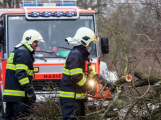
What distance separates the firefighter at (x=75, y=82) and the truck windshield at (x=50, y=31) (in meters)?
2.58

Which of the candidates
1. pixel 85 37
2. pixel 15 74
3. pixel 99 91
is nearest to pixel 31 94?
pixel 15 74

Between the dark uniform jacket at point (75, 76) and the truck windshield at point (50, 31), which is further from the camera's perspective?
the truck windshield at point (50, 31)

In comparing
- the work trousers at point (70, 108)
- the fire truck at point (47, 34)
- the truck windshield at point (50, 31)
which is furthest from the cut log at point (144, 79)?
the truck windshield at point (50, 31)

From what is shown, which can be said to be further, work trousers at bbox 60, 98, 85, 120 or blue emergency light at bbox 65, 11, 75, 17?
blue emergency light at bbox 65, 11, 75, 17

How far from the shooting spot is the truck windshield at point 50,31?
8.22 metres

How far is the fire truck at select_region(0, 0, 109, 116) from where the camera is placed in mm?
8102

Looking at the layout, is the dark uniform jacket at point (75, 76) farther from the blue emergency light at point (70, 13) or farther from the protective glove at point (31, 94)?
the blue emergency light at point (70, 13)

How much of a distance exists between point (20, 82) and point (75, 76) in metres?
1.36

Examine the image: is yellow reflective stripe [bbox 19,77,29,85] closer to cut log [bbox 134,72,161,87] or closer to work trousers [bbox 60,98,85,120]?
work trousers [bbox 60,98,85,120]

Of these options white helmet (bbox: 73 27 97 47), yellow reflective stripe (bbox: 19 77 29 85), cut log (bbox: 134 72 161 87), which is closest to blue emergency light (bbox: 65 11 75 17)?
yellow reflective stripe (bbox: 19 77 29 85)

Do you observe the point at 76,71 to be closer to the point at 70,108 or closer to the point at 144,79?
the point at 70,108

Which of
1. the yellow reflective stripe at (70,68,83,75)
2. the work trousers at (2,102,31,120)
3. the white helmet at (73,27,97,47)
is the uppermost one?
the white helmet at (73,27,97,47)

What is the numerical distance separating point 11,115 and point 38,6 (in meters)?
3.30

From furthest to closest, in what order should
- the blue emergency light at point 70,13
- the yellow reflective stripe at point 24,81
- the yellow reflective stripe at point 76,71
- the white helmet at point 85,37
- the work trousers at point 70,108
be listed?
the blue emergency light at point 70,13
the yellow reflective stripe at point 24,81
the white helmet at point 85,37
the work trousers at point 70,108
the yellow reflective stripe at point 76,71
